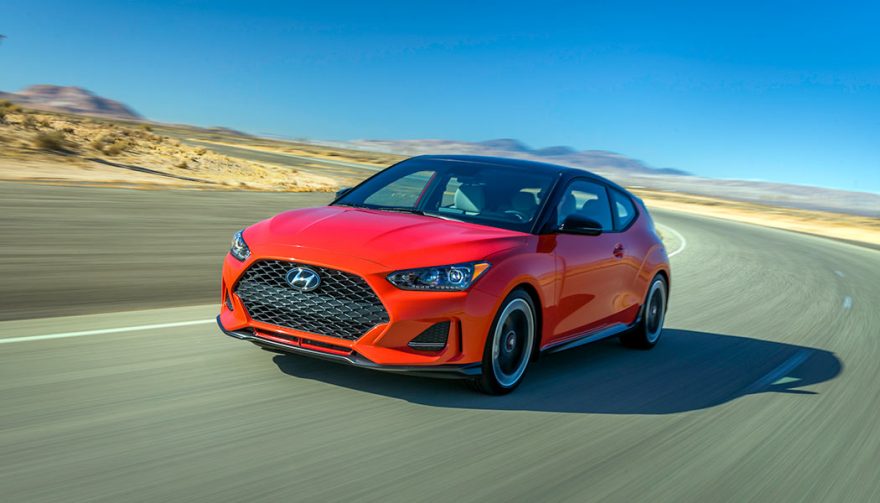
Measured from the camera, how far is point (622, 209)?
26.4ft

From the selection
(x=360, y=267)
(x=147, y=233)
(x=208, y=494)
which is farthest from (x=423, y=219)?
(x=147, y=233)

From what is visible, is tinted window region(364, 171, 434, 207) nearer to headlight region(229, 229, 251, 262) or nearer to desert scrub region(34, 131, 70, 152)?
headlight region(229, 229, 251, 262)

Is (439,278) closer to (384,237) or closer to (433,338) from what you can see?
(433,338)

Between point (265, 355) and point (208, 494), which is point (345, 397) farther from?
point (208, 494)

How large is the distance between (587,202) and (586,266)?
0.93m

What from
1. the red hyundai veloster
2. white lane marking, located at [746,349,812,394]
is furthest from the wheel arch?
white lane marking, located at [746,349,812,394]

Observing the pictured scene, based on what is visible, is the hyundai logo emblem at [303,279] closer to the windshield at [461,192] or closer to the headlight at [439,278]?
the headlight at [439,278]

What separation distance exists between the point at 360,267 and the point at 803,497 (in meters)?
2.66

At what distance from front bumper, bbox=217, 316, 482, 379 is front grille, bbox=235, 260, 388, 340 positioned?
0.11m

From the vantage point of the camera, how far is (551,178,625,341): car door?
651 cm

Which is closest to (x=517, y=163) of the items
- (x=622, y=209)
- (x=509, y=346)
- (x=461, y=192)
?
(x=461, y=192)

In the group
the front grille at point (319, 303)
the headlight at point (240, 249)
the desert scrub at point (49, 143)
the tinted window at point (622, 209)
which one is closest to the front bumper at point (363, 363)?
the front grille at point (319, 303)

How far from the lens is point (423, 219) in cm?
622

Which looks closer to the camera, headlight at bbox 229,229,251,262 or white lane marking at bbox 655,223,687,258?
headlight at bbox 229,229,251,262
